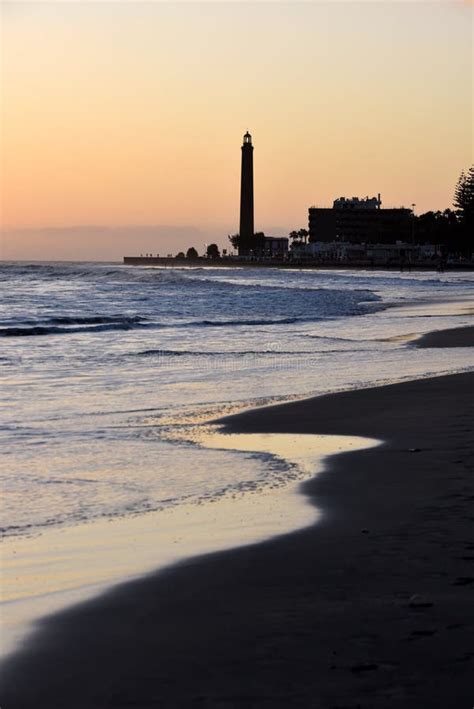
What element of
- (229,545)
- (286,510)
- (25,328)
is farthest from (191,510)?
(25,328)

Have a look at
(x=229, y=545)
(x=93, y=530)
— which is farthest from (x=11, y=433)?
(x=229, y=545)

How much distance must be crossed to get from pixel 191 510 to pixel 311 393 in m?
7.70

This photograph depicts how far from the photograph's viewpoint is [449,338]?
87.5 feet

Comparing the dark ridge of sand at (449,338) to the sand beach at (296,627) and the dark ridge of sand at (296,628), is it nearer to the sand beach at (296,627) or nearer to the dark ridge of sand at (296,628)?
the sand beach at (296,627)

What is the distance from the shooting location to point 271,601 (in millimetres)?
5234

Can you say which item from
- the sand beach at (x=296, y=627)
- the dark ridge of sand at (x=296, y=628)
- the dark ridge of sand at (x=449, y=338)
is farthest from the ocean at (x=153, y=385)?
the dark ridge of sand at (x=296, y=628)

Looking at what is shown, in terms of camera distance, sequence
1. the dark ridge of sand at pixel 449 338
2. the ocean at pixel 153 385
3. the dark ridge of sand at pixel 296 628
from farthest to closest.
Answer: the dark ridge of sand at pixel 449 338 → the ocean at pixel 153 385 → the dark ridge of sand at pixel 296 628

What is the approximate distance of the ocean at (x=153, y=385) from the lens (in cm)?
845

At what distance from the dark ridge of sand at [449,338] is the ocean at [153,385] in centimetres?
66

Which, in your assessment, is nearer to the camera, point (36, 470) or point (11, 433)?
point (36, 470)

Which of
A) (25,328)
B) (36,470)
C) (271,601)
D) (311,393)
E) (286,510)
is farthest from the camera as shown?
(25,328)

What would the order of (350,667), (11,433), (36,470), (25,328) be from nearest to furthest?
(350,667)
(36,470)
(11,433)
(25,328)

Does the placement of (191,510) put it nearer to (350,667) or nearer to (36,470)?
(36,470)

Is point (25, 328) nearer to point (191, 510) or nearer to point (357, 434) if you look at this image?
point (357, 434)
